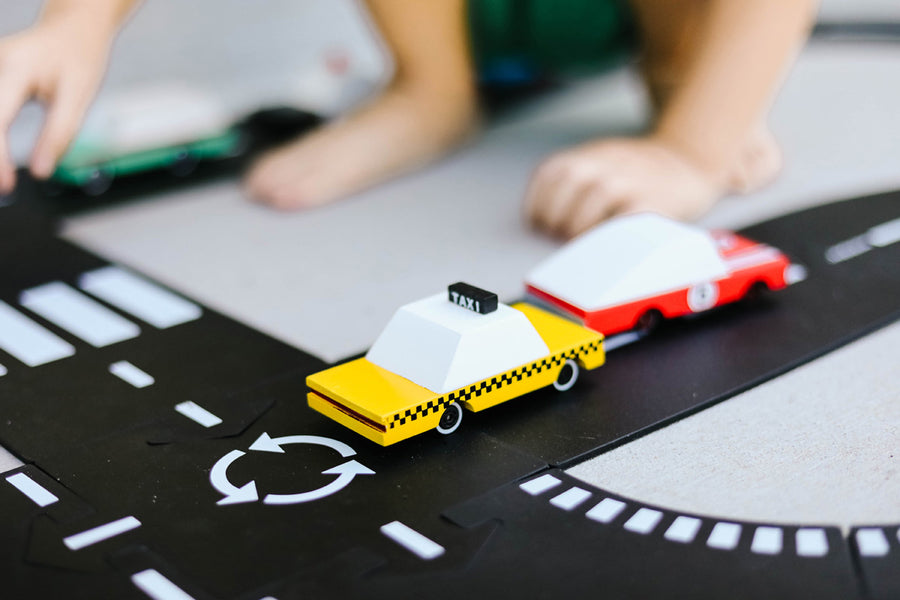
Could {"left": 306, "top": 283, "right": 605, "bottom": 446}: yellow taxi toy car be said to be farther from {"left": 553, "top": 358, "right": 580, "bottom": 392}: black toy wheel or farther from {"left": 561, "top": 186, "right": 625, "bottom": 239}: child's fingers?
{"left": 561, "top": 186, "right": 625, "bottom": 239}: child's fingers

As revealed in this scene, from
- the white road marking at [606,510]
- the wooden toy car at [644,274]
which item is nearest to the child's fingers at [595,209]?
the wooden toy car at [644,274]

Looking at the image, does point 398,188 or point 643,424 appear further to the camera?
point 398,188

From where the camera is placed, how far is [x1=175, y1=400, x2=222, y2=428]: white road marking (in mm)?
556

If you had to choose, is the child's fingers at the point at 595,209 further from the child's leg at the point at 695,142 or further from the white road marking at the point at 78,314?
the white road marking at the point at 78,314

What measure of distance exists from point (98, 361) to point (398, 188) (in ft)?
1.23

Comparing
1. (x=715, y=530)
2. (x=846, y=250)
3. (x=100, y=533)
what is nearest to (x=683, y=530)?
(x=715, y=530)

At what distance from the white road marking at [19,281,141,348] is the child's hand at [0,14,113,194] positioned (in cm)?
7

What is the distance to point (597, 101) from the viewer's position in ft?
3.86

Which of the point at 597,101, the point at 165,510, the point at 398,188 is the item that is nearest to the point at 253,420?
the point at 165,510

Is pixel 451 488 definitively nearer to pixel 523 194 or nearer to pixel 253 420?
pixel 253 420

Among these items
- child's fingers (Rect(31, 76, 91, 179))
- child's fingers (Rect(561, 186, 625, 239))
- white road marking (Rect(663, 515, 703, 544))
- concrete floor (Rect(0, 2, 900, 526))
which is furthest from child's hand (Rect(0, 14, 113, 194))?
white road marking (Rect(663, 515, 703, 544))

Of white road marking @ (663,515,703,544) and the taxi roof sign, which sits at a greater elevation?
the taxi roof sign

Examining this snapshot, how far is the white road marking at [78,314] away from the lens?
0.67 metres

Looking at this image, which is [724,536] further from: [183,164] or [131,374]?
[183,164]
